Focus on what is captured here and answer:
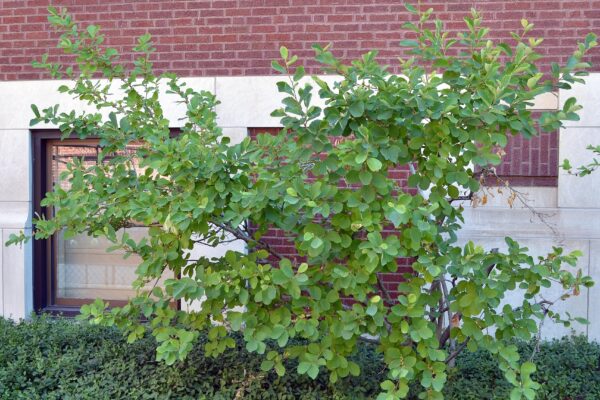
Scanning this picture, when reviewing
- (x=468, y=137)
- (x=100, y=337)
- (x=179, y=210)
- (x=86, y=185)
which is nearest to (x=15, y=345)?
(x=100, y=337)

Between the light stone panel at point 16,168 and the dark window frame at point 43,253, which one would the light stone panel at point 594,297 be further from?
the light stone panel at point 16,168

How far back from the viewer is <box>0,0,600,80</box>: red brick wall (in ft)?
19.2

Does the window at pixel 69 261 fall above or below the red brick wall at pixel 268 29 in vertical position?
below

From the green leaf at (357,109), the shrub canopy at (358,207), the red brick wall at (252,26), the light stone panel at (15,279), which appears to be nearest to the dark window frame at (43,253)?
the light stone panel at (15,279)

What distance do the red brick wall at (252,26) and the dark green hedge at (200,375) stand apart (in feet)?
8.42

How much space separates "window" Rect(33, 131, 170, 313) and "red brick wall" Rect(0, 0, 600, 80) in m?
0.77

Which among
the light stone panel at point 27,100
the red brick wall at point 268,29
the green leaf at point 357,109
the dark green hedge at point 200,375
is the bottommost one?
the dark green hedge at point 200,375

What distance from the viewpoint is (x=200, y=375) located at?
15.3 feet

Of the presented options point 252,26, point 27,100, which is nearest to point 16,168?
point 27,100

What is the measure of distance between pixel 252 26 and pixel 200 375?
318cm

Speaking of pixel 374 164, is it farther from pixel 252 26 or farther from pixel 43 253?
pixel 43 253

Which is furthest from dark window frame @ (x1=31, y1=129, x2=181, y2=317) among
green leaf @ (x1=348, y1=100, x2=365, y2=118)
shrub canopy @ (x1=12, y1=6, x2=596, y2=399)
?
green leaf @ (x1=348, y1=100, x2=365, y2=118)

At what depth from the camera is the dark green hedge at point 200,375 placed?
177 inches

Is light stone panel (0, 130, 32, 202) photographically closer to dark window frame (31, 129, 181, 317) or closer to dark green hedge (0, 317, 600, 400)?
dark window frame (31, 129, 181, 317)
